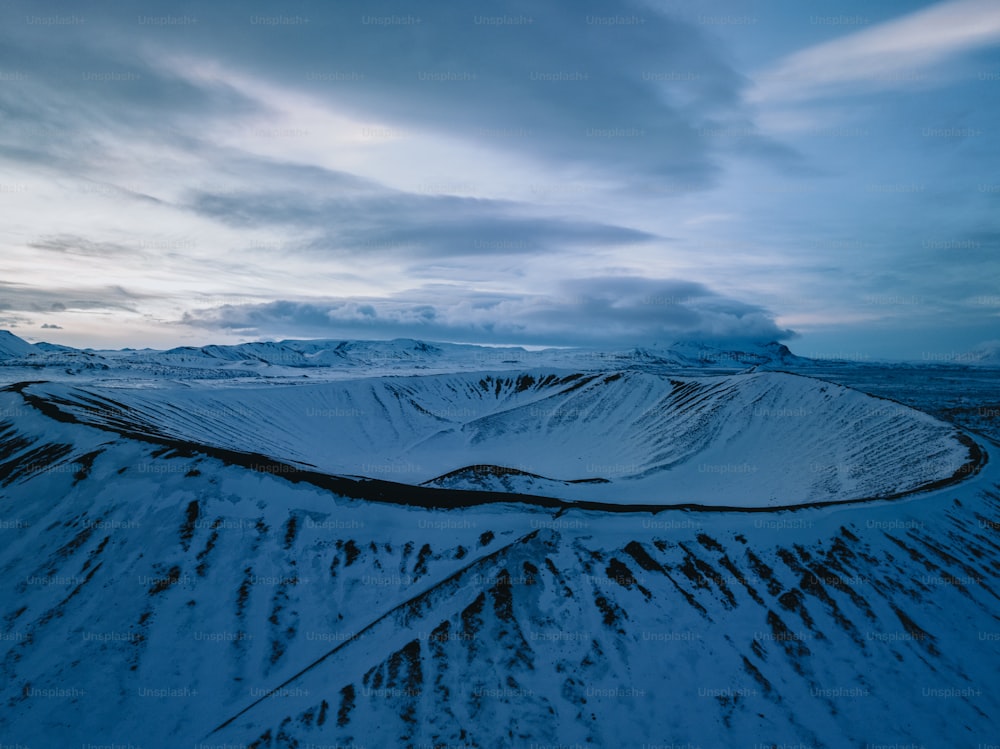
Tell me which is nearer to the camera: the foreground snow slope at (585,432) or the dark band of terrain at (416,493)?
the dark band of terrain at (416,493)

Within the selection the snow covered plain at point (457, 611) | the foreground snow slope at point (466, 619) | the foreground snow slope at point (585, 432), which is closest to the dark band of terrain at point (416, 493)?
the snow covered plain at point (457, 611)

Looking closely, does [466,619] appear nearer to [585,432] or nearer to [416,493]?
[416,493]

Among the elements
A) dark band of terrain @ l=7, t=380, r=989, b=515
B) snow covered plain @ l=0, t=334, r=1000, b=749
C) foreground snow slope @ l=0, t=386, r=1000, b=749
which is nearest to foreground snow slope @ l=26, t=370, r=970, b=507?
dark band of terrain @ l=7, t=380, r=989, b=515

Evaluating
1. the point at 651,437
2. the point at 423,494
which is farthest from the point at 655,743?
the point at 651,437

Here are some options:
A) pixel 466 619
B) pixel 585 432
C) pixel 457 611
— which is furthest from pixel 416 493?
pixel 585 432

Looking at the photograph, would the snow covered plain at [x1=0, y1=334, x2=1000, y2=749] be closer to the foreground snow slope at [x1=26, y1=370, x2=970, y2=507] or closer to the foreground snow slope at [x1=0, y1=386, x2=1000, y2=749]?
the foreground snow slope at [x1=0, y1=386, x2=1000, y2=749]

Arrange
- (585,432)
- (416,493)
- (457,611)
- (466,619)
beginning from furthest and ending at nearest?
Answer: (585,432) < (416,493) < (457,611) < (466,619)

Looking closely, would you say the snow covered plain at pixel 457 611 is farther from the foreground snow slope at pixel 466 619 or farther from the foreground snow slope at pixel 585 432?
the foreground snow slope at pixel 585 432
